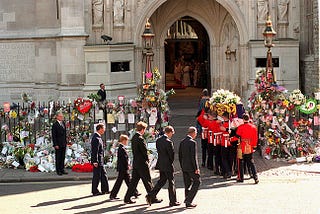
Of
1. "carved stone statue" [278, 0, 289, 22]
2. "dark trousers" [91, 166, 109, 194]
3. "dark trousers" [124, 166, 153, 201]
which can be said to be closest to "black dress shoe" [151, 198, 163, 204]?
"dark trousers" [124, 166, 153, 201]

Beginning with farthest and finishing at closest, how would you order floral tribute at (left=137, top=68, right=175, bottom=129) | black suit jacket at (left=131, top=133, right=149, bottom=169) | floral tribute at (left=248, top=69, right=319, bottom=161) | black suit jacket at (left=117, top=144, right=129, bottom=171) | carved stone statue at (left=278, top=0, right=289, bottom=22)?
carved stone statue at (left=278, top=0, right=289, bottom=22) < floral tribute at (left=137, top=68, right=175, bottom=129) < floral tribute at (left=248, top=69, right=319, bottom=161) < black suit jacket at (left=117, top=144, right=129, bottom=171) < black suit jacket at (left=131, top=133, right=149, bottom=169)

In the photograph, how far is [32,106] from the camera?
2017 cm

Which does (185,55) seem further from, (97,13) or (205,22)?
(97,13)

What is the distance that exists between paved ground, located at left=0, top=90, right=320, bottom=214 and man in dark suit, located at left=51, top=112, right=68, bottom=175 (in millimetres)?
312

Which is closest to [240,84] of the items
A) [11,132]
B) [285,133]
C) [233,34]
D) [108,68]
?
[233,34]

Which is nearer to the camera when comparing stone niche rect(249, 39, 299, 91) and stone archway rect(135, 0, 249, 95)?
stone niche rect(249, 39, 299, 91)

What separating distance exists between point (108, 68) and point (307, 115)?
10.1m

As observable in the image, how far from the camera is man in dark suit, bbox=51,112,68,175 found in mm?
17703

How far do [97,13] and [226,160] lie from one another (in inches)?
528

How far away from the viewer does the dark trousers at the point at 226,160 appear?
16995 millimetres

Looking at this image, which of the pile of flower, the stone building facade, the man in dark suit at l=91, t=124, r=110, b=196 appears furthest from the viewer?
the stone building facade

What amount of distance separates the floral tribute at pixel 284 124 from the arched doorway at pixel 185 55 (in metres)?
18.4

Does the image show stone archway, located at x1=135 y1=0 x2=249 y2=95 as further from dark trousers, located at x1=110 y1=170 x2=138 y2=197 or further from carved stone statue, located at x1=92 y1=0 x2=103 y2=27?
dark trousers, located at x1=110 y1=170 x2=138 y2=197

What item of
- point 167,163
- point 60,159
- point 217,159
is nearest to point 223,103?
point 217,159
